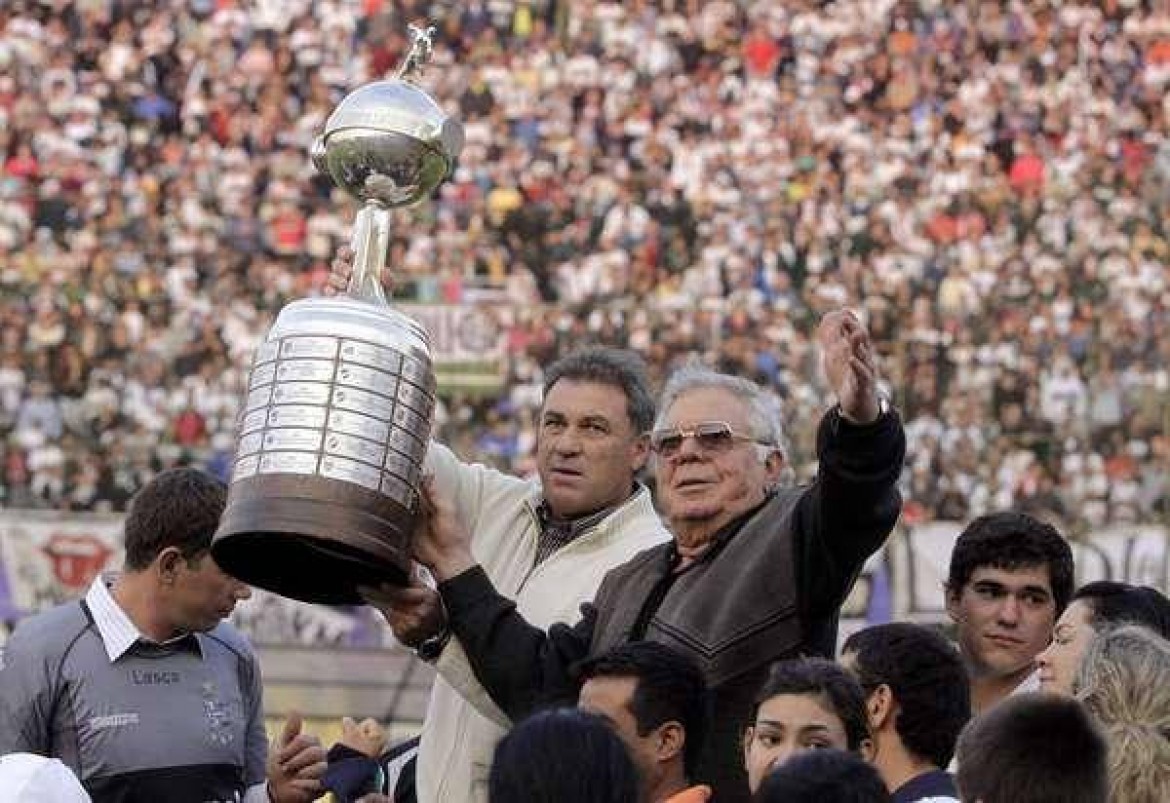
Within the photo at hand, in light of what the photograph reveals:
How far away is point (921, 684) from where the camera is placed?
194 inches

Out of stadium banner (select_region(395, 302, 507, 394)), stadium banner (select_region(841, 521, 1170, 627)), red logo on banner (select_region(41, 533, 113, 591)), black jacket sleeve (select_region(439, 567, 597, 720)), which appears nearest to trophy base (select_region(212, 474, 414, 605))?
black jacket sleeve (select_region(439, 567, 597, 720))

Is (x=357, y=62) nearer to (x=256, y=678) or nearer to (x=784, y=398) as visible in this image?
(x=784, y=398)

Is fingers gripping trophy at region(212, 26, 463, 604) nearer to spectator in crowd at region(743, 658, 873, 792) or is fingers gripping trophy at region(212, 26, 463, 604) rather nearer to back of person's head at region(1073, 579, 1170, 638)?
spectator in crowd at region(743, 658, 873, 792)

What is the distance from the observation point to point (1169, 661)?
438 centimetres

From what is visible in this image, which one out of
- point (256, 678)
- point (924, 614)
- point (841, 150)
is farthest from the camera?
point (841, 150)

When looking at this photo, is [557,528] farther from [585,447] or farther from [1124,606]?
[1124,606]

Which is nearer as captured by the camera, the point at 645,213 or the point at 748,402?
the point at 748,402

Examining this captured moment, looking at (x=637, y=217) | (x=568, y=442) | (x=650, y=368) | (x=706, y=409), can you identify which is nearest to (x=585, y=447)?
(x=568, y=442)

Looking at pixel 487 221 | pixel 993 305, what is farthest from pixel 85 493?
pixel 993 305

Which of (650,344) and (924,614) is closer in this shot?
(924,614)

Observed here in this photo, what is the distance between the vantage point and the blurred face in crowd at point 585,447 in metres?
5.50

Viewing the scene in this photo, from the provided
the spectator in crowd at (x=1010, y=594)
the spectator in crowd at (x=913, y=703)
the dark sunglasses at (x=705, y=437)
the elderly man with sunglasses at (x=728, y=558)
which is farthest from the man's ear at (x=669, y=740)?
the spectator in crowd at (x=1010, y=594)

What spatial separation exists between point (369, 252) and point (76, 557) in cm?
1313

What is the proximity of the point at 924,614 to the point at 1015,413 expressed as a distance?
330 cm
